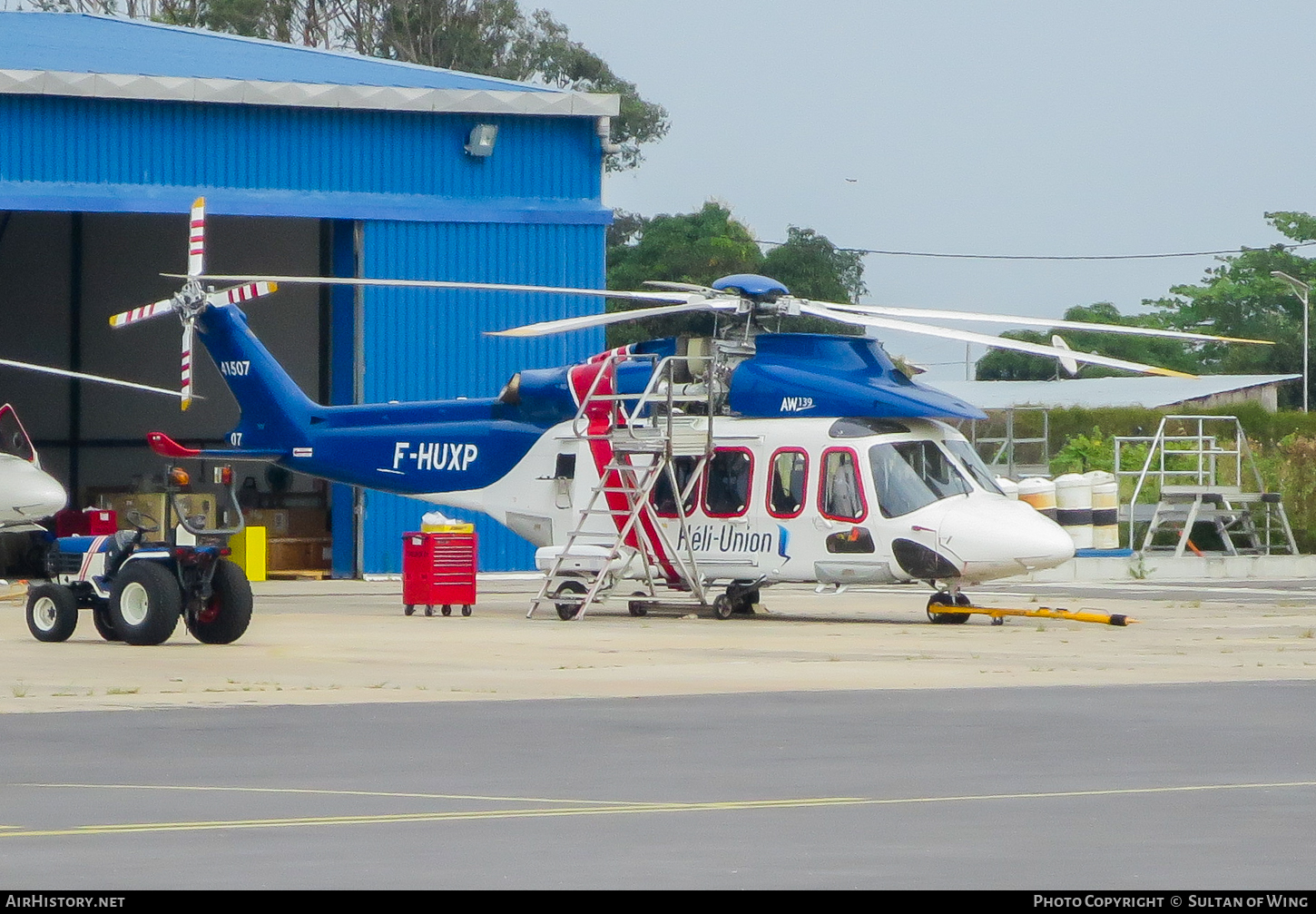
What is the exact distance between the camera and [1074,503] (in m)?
34.4

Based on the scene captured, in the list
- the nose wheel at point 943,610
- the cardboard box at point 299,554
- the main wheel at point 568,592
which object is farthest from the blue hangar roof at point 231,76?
the nose wheel at point 943,610

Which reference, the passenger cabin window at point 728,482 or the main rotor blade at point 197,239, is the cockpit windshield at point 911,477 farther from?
the main rotor blade at point 197,239

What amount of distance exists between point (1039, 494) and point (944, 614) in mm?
11247

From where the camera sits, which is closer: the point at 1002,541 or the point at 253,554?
the point at 1002,541

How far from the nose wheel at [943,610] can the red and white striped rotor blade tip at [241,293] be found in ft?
26.5

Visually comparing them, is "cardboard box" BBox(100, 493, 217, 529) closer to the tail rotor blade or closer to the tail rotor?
the tail rotor blade

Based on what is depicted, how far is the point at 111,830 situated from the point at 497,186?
24.9m

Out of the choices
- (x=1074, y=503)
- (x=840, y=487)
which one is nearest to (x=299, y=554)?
(x=1074, y=503)

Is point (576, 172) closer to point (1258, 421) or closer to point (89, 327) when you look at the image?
point (89, 327)

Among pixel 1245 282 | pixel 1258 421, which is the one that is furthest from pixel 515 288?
pixel 1245 282

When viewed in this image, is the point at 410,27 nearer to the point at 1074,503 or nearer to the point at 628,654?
the point at 1074,503

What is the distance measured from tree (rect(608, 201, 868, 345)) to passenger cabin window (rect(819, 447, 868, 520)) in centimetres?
4278

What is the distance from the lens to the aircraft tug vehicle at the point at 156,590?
18047 mm

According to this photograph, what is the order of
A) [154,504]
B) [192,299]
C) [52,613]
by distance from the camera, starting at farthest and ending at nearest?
[154,504]
[192,299]
[52,613]
